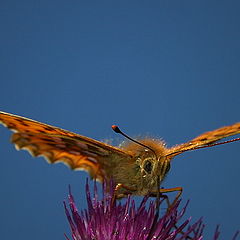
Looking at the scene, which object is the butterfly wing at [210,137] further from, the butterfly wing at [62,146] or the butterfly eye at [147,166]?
the butterfly wing at [62,146]

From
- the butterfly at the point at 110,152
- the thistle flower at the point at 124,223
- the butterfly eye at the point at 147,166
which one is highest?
the butterfly at the point at 110,152

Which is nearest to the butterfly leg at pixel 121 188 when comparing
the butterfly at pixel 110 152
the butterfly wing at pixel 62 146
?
the butterfly at pixel 110 152

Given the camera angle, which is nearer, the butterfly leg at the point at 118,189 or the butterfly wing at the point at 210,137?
the butterfly wing at the point at 210,137

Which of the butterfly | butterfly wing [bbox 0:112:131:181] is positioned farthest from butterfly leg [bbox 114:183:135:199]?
butterfly wing [bbox 0:112:131:181]

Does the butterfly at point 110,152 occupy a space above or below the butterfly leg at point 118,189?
above

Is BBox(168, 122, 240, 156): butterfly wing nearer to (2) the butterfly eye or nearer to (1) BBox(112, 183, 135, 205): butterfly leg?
(2) the butterfly eye

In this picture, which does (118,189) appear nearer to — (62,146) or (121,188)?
(121,188)

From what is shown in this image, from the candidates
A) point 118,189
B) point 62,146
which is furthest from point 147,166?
point 62,146

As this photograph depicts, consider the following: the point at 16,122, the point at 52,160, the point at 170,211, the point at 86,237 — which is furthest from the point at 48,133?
the point at 170,211
